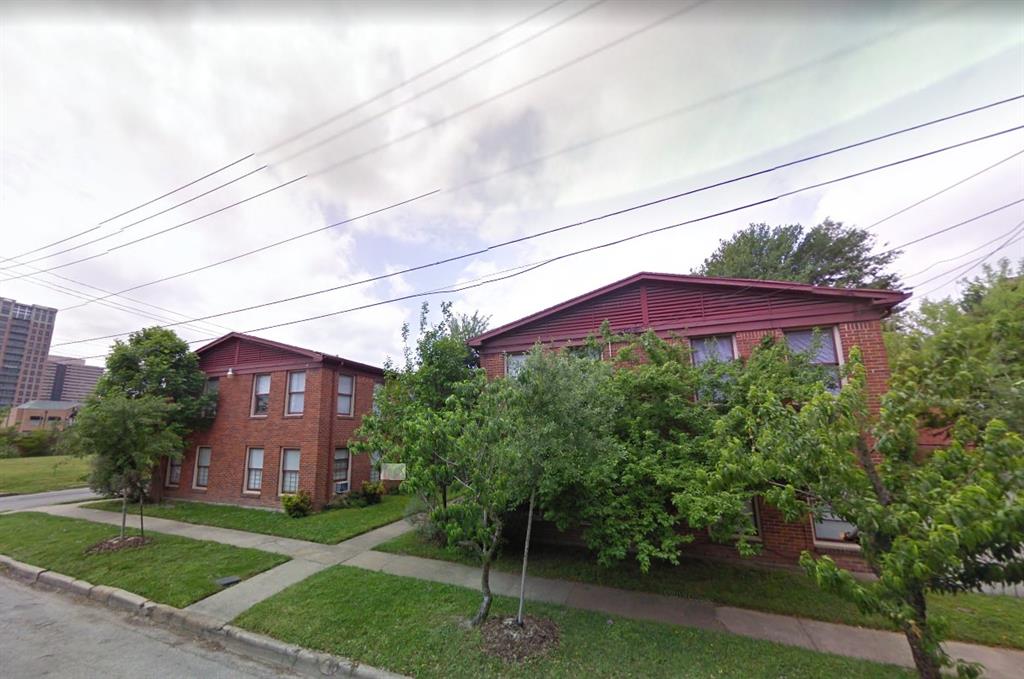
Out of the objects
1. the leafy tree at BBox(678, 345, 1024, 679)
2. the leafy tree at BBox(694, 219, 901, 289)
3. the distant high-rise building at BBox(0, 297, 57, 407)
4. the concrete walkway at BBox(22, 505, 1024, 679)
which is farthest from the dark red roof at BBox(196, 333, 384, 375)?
the distant high-rise building at BBox(0, 297, 57, 407)

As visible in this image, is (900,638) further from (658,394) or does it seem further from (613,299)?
(613,299)

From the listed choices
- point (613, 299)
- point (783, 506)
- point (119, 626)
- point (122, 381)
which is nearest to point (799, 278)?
point (613, 299)

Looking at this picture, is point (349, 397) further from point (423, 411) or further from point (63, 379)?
point (63, 379)

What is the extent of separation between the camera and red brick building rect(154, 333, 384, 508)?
13.8 metres

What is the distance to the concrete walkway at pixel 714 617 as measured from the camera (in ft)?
16.4

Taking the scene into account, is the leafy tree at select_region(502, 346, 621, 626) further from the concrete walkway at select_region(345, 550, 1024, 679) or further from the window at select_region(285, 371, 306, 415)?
the window at select_region(285, 371, 306, 415)

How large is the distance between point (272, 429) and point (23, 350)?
112 meters

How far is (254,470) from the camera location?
14383 millimetres

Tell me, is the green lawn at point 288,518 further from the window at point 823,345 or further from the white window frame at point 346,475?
the window at point 823,345

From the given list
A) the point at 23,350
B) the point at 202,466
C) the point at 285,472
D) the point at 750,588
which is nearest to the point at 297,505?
the point at 285,472

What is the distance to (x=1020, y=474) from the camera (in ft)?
9.90

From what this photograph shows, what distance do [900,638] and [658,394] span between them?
178 inches

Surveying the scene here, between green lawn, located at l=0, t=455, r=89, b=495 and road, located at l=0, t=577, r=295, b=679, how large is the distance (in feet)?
43.0

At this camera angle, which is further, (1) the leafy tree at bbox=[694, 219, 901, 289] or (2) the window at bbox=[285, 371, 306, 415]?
(1) the leafy tree at bbox=[694, 219, 901, 289]
